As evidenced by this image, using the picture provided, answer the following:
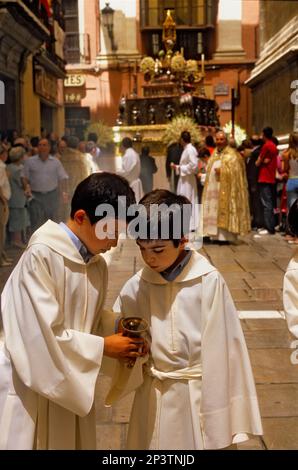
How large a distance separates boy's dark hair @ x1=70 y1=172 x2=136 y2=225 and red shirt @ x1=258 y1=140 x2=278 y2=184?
28.9ft

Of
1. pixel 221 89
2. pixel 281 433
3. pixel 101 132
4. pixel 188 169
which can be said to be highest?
pixel 221 89

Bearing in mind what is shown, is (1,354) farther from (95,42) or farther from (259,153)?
(95,42)

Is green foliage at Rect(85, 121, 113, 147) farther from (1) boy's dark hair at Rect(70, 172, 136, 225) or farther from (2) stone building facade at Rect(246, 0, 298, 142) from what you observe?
(1) boy's dark hair at Rect(70, 172, 136, 225)

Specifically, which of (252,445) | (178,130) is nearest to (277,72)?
(178,130)

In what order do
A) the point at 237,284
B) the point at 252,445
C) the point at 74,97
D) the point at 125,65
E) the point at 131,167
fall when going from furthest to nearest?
the point at 125,65 → the point at 74,97 → the point at 131,167 → the point at 237,284 → the point at 252,445

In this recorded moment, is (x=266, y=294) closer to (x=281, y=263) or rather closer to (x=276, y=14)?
(x=281, y=263)

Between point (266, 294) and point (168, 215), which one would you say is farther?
point (266, 294)

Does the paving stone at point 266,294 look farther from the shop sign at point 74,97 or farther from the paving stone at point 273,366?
the shop sign at point 74,97

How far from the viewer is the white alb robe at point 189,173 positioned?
1130 centimetres

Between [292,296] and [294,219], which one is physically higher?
[294,219]

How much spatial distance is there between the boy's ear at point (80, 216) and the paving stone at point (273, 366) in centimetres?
223

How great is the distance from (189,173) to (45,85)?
18.8 feet

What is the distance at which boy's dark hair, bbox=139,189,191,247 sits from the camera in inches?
84.0

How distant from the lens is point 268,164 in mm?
10766
